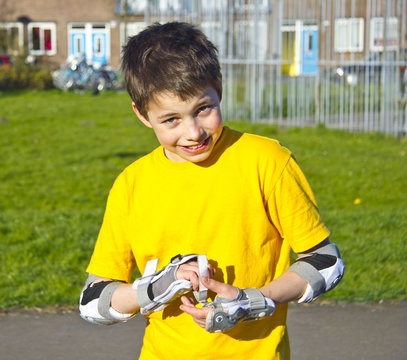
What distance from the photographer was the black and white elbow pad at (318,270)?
80.4 inches

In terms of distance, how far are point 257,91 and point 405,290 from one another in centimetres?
1010

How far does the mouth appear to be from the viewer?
6.79ft

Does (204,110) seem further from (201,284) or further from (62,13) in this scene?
(62,13)

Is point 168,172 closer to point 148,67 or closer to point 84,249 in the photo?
point 148,67

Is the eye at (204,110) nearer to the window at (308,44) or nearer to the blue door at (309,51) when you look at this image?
the blue door at (309,51)

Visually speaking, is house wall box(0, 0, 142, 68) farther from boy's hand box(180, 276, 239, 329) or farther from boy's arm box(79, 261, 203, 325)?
boy's hand box(180, 276, 239, 329)

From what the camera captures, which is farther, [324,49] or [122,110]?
[122,110]

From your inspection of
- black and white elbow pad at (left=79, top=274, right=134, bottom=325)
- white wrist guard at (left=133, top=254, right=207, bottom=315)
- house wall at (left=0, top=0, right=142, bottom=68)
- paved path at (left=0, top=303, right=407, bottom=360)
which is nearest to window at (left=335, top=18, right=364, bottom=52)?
paved path at (left=0, top=303, right=407, bottom=360)

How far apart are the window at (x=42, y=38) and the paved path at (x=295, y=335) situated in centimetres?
4111

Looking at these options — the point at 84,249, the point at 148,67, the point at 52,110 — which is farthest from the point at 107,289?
the point at 52,110

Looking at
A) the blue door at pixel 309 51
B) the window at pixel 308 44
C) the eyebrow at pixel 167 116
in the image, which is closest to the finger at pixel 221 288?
the eyebrow at pixel 167 116

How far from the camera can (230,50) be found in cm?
1473

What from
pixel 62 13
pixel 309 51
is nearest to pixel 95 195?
pixel 309 51

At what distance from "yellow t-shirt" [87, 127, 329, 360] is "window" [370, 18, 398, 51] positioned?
11.3 m
